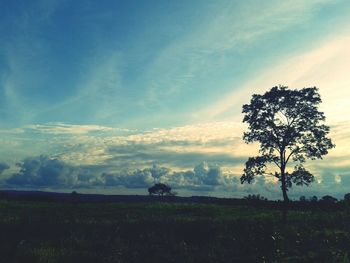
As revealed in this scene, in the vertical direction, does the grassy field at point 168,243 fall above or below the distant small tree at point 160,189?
below

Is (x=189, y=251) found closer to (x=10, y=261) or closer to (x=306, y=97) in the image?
(x=10, y=261)

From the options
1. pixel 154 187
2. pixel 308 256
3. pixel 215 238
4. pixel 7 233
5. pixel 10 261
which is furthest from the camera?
pixel 154 187

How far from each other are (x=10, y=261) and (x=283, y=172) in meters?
30.2

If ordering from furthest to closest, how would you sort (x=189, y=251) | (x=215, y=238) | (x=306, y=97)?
(x=306, y=97) → (x=215, y=238) → (x=189, y=251)

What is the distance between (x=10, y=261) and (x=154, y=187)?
173931mm

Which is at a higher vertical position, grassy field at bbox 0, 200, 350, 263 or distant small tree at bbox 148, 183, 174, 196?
distant small tree at bbox 148, 183, 174, 196

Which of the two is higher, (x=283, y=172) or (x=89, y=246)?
(x=283, y=172)

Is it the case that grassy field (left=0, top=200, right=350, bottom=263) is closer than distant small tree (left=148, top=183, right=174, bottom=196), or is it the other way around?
grassy field (left=0, top=200, right=350, bottom=263)

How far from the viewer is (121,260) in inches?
675

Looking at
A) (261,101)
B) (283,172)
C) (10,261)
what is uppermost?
(261,101)

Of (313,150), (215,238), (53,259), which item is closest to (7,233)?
(53,259)

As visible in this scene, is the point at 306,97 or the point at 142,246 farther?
the point at 306,97

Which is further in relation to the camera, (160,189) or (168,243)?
(160,189)

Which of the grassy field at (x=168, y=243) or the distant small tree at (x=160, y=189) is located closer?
the grassy field at (x=168, y=243)
